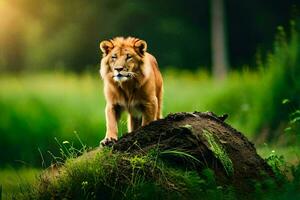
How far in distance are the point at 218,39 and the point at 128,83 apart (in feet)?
72.3

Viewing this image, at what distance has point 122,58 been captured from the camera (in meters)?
10.1

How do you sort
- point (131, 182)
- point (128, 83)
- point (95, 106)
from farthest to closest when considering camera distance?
point (95, 106) → point (128, 83) → point (131, 182)

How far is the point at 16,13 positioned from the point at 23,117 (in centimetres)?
1713

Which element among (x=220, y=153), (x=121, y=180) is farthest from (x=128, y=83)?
(x=121, y=180)

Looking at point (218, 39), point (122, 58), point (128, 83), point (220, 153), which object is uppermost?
point (218, 39)

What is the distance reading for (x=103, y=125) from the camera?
52.9ft

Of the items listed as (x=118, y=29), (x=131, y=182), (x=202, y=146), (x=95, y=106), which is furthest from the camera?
(x=118, y=29)

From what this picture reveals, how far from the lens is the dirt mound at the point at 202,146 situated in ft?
29.8

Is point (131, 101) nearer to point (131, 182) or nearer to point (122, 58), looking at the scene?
point (122, 58)

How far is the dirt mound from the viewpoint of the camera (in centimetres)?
909

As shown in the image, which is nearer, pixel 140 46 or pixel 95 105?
pixel 140 46

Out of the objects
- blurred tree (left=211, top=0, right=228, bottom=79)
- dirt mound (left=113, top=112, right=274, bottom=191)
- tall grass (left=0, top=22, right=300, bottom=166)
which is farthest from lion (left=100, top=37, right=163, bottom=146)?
Result: blurred tree (left=211, top=0, right=228, bottom=79)

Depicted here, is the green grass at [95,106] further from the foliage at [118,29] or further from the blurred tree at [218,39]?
the foliage at [118,29]

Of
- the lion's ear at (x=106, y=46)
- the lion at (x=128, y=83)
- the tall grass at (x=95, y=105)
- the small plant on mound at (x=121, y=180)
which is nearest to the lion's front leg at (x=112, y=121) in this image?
the lion at (x=128, y=83)
